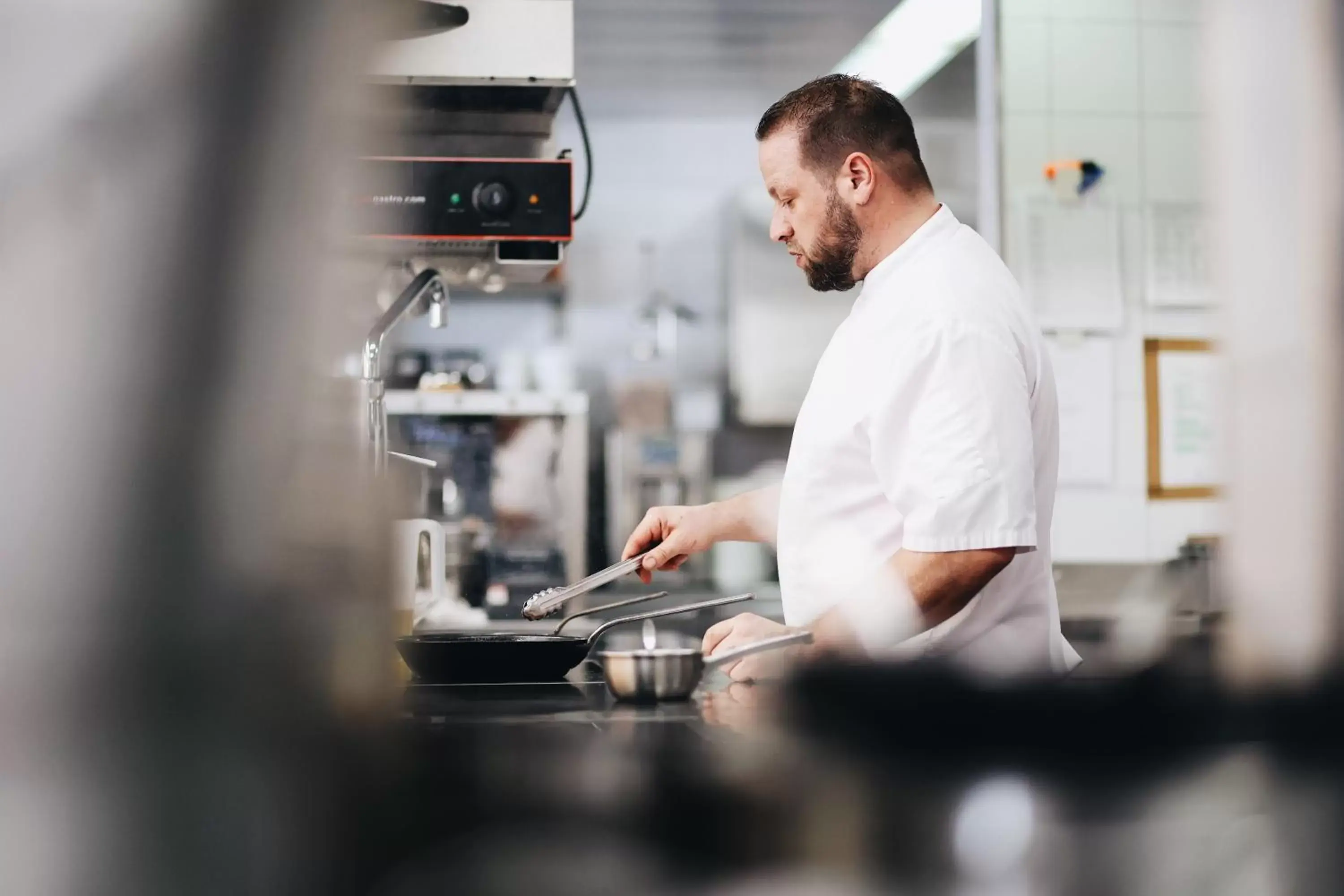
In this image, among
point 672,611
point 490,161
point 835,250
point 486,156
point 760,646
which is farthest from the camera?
point 486,156

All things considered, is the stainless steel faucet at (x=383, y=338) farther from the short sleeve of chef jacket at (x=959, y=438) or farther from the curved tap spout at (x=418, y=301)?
the short sleeve of chef jacket at (x=959, y=438)

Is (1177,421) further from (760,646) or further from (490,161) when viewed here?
(760,646)

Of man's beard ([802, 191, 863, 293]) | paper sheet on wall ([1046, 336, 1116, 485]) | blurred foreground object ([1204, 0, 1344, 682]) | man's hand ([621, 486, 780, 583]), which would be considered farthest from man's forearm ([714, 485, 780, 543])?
paper sheet on wall ([1046, 336, 1116, 485])

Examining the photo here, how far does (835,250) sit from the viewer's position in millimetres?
1550

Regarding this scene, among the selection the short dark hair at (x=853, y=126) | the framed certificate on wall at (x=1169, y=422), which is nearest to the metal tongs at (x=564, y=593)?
the short dark hair at (x=853, y=126)

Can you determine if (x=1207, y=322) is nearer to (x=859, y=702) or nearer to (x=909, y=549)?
(x=859, y=702)

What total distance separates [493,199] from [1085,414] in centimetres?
181

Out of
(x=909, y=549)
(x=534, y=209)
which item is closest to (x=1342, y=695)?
(x=909, y=549)

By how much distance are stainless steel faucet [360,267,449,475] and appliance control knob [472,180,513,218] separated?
0.35 feet

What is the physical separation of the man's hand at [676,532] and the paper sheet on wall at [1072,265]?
5.50 ft

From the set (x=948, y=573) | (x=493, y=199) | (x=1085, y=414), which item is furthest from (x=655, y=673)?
(x=1085, y=414)

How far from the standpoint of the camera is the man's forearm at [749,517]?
5.10 ft

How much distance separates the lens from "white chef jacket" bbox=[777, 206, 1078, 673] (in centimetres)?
117

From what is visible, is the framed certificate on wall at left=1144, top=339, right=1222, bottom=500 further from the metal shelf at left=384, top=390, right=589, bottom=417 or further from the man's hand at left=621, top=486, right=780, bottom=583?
the metal shelf at left=384, top=390, right=589, bottom=417
